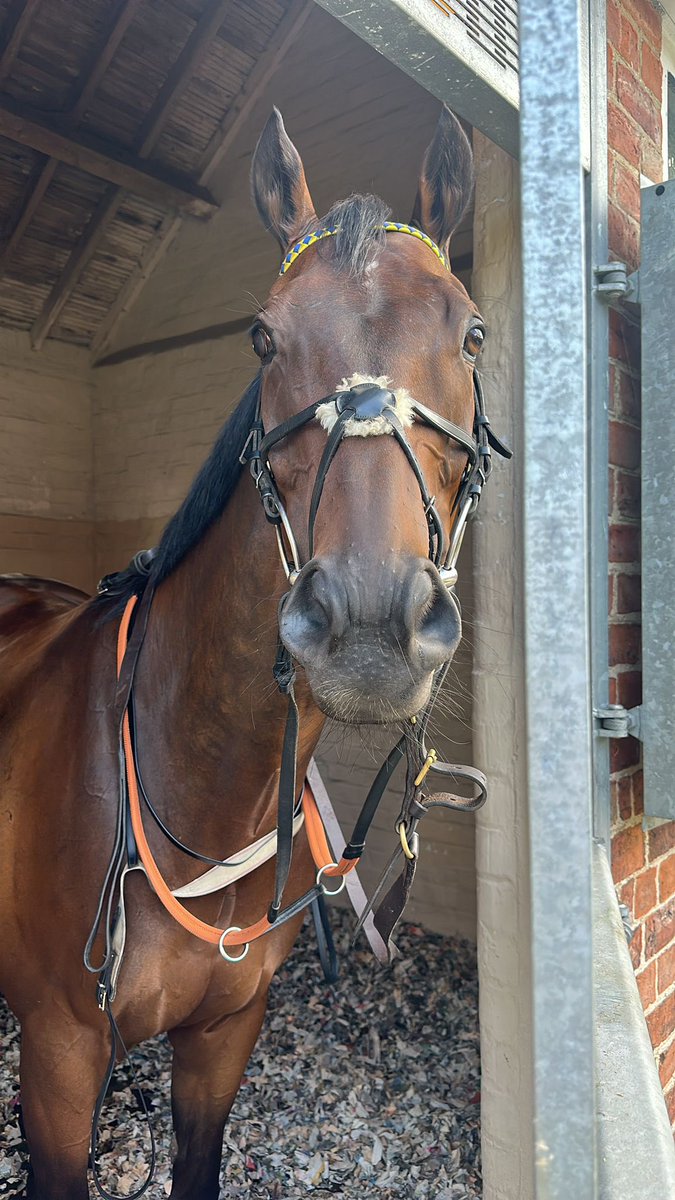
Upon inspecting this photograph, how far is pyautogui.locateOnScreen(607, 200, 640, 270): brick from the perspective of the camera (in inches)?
72.2

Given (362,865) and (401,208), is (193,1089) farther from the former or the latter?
(401,208)

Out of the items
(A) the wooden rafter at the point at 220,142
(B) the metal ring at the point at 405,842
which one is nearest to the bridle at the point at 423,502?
(B) the metal ring at the point at 405,842

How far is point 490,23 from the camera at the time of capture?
4.74 feet

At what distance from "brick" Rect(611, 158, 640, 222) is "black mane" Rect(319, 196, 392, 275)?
937mm

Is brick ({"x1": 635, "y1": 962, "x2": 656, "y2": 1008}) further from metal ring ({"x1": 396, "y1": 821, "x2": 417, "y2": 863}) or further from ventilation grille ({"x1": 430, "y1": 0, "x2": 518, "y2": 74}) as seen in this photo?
ventilation grille ({"x1": 430, "y1": 0, "x2": 518, "y2": 74})

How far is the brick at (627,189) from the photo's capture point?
1867 mm

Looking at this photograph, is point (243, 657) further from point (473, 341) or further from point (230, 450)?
point (473, 341)

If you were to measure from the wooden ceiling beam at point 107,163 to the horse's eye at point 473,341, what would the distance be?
418 cm

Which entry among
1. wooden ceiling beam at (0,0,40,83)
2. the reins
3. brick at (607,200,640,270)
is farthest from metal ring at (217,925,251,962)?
wooden ceiling beam at (0,0,40,83)

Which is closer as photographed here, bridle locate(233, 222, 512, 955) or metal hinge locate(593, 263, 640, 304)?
bridle locate(233, 222, 512, 955)

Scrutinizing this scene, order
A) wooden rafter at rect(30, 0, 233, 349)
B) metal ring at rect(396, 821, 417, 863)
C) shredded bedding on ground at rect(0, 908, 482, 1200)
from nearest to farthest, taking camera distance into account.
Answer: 1. metal ring at rect(396, 821, 417, 863)
2. shredded bedding on ground at rect(0, 908, 482, 1200)
3. wooden rafter at rect(30, 0, 233, 349)

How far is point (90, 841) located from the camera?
5.21 feet

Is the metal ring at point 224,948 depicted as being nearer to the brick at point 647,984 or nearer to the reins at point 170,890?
the reins at point 170,890

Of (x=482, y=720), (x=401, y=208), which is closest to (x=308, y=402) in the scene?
(x=482, y=720)
